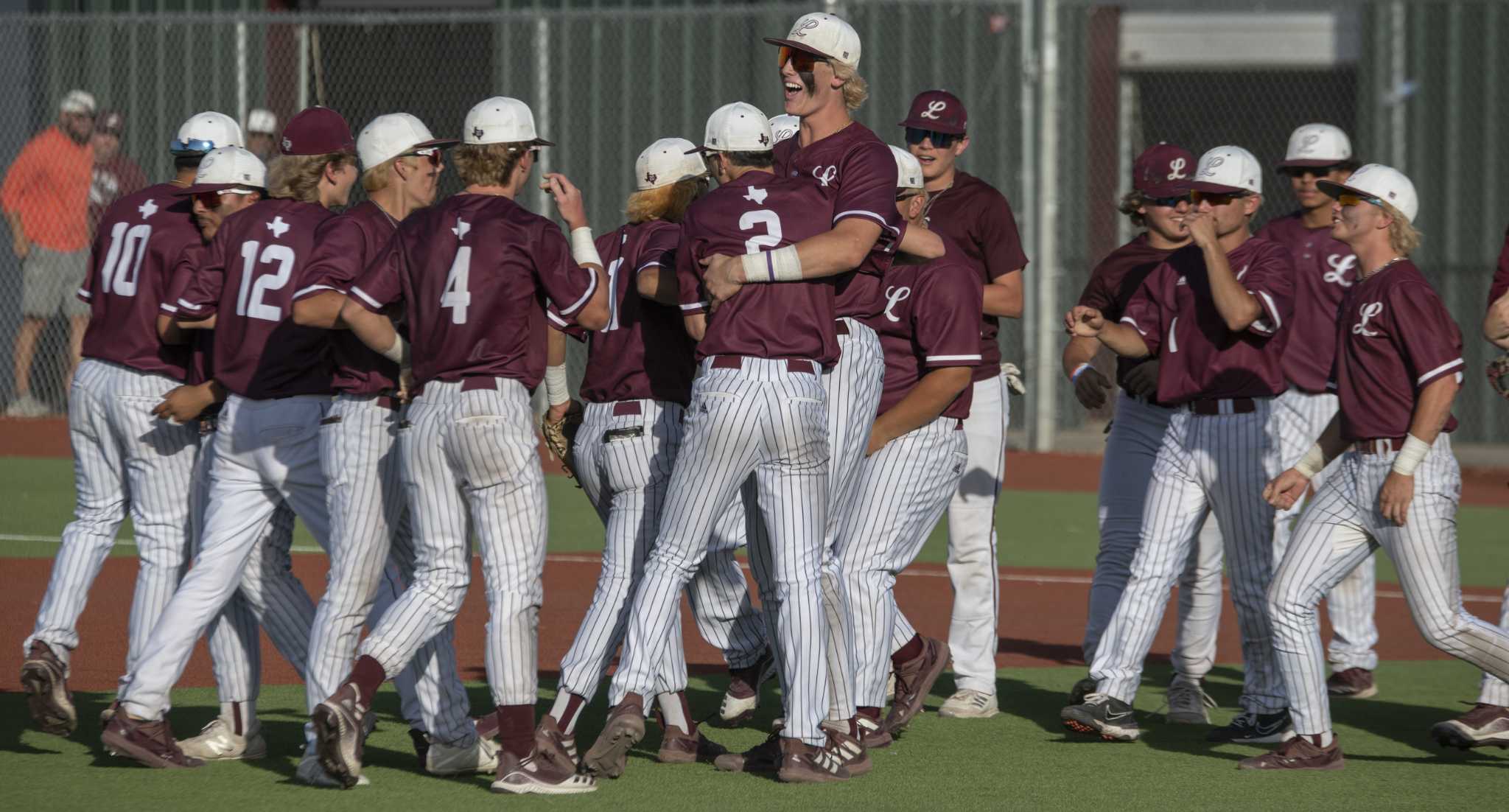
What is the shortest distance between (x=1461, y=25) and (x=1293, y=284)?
9.92 meters

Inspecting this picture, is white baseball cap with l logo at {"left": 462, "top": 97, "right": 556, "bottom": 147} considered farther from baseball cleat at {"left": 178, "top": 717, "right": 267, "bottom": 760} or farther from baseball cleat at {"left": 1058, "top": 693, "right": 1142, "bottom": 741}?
baseball cleat at {"left": 1058, "top": 693, "right": 1142, "bottom": 741}

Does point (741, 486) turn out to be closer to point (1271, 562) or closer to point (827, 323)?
point (827, 323)

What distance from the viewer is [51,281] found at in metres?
14.8

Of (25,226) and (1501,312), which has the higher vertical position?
(25,226)

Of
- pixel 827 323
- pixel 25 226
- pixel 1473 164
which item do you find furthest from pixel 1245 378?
pixel 25 226

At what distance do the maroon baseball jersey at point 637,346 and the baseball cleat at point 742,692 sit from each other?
127 centimetres

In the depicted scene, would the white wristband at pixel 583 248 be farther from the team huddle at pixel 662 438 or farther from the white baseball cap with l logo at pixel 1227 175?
the white baseball cap with l logo at pixel 1227 175

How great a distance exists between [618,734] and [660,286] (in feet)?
4.71

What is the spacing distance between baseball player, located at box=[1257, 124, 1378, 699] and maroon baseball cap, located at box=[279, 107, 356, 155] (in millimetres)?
3971

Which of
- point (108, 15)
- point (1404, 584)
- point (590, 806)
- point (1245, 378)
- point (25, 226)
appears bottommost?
point (590, 806)

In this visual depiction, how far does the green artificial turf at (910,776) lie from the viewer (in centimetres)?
548

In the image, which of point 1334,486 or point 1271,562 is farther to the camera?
point 1271,562

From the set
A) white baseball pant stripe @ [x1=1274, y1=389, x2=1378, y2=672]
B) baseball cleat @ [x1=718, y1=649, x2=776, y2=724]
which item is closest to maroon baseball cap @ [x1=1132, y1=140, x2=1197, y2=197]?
white baseball pant stripe @ [x1=1274, y1=389, x2=1378, y2=672]

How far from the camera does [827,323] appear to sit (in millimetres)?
5676
